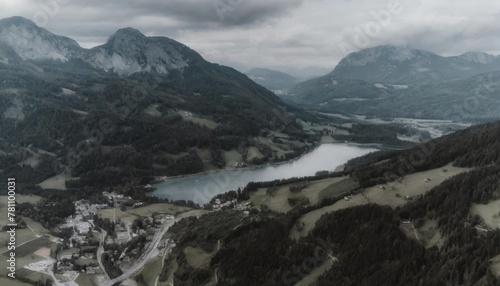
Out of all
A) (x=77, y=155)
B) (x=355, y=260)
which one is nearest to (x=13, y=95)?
(x=77, y=155)

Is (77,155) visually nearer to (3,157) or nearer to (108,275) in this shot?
(3,157)

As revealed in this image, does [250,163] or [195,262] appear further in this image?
[250,163]

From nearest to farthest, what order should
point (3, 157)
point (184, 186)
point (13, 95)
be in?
point (184, 186), point (3, 157), point (13, 95)

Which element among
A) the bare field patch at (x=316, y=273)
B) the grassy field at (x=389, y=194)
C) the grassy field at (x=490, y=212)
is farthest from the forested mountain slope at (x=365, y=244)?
the grassy field at (x=389, y=194)

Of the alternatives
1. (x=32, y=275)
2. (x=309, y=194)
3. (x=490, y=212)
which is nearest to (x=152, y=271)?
(x=32, y=275)

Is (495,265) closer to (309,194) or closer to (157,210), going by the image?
(309,194)

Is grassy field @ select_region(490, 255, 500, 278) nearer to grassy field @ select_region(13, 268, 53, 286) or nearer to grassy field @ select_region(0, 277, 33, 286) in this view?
grassy field @ select_region(13, 268, 53, 286)

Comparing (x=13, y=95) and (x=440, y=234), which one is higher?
(x=13, y=95)

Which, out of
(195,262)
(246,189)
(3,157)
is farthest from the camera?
(3,157)
